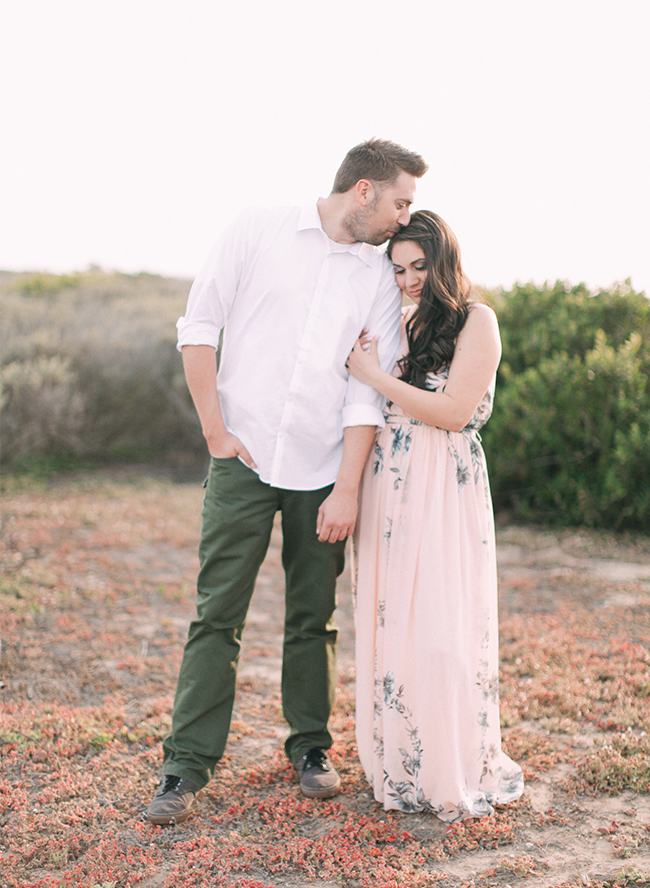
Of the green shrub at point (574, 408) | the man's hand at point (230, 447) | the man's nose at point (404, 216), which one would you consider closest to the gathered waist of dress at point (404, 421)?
the man's hand at point (230, 447)

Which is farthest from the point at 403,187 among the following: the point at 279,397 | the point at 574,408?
the point at 574,408

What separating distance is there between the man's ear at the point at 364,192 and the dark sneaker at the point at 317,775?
2040 millimetres

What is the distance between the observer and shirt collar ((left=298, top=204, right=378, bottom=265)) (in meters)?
2.53

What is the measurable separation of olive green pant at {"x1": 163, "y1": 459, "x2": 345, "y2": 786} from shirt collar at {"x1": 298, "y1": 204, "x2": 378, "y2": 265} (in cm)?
83

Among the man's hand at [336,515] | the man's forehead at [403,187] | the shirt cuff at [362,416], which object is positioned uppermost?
the man's forehead at [403,187]

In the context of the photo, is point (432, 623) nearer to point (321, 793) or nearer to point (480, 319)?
point (321, 793)

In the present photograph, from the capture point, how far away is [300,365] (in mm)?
2529

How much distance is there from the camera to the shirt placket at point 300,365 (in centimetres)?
252

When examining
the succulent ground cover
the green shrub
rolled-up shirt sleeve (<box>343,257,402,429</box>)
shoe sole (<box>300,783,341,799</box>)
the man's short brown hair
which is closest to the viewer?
the succulent ground cover

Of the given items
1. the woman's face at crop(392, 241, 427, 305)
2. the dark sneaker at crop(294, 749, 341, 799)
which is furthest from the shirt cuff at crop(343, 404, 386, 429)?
the dark sneaker at crop(294, 749, 341, 799)

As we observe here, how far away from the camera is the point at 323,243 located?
2541 mm

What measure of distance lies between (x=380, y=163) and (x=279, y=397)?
0.86 m

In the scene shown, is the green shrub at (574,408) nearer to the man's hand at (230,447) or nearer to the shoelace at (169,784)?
the man's hand at (230,447)

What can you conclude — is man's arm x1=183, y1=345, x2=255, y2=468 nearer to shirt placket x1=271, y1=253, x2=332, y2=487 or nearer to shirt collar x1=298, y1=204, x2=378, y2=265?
shirt placket x1=271, y1=253, x2=332, y2=487
